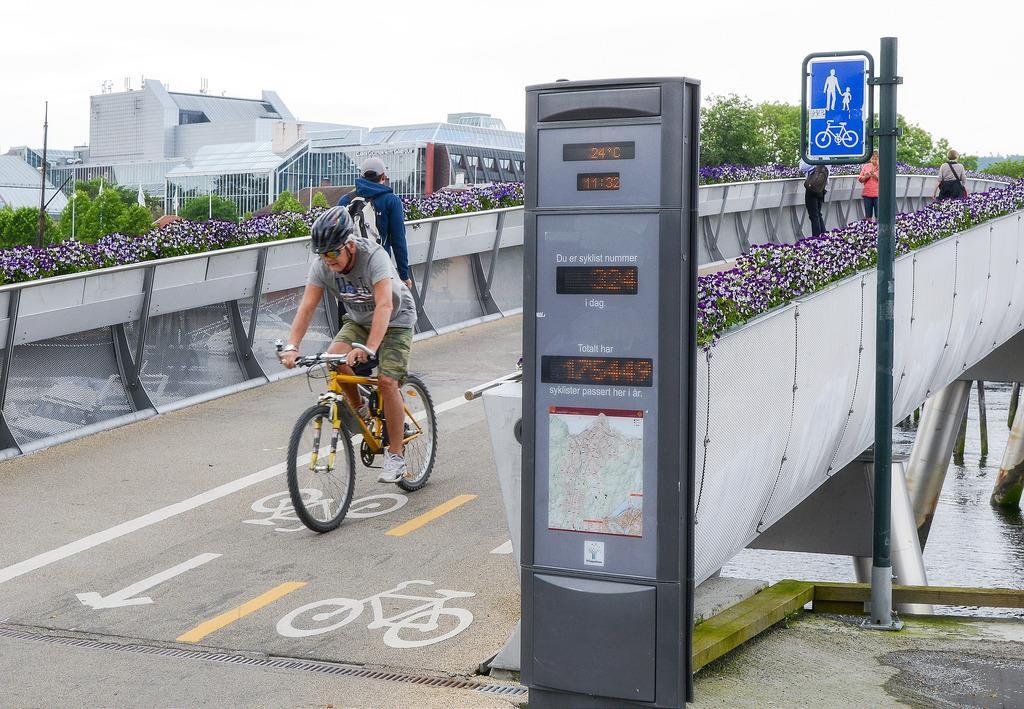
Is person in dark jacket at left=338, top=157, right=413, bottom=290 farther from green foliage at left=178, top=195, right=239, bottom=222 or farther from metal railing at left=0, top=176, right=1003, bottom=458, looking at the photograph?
green foliage at left=178, top=195, right=239, bottom=222

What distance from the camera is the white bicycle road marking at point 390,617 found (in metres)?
5.98

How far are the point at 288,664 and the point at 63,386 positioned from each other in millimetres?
5475

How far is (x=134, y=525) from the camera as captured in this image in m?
7.91

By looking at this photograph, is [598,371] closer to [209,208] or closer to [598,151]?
[598,151]

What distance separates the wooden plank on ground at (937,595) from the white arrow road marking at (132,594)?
132 inches

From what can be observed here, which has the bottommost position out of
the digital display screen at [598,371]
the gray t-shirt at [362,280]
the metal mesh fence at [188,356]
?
the metal mesh fence at [188,356]

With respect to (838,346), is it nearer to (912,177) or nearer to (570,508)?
(570,508)

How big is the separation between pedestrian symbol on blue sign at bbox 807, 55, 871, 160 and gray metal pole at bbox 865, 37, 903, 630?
10 cm

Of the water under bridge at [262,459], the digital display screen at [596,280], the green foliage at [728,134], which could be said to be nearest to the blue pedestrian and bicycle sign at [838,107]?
A: the water under bridge at [262,459]

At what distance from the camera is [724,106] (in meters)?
65.8

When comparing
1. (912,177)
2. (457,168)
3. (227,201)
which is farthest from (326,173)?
(912,177)

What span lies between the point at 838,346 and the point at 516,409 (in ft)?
11.5

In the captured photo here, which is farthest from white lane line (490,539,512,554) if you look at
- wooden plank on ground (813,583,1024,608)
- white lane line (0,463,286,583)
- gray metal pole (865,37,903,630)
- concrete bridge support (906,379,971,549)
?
concrete bridge support (906,379,971,549)

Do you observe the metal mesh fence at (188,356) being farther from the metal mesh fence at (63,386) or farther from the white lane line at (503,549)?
the white lane line at (503,549)
